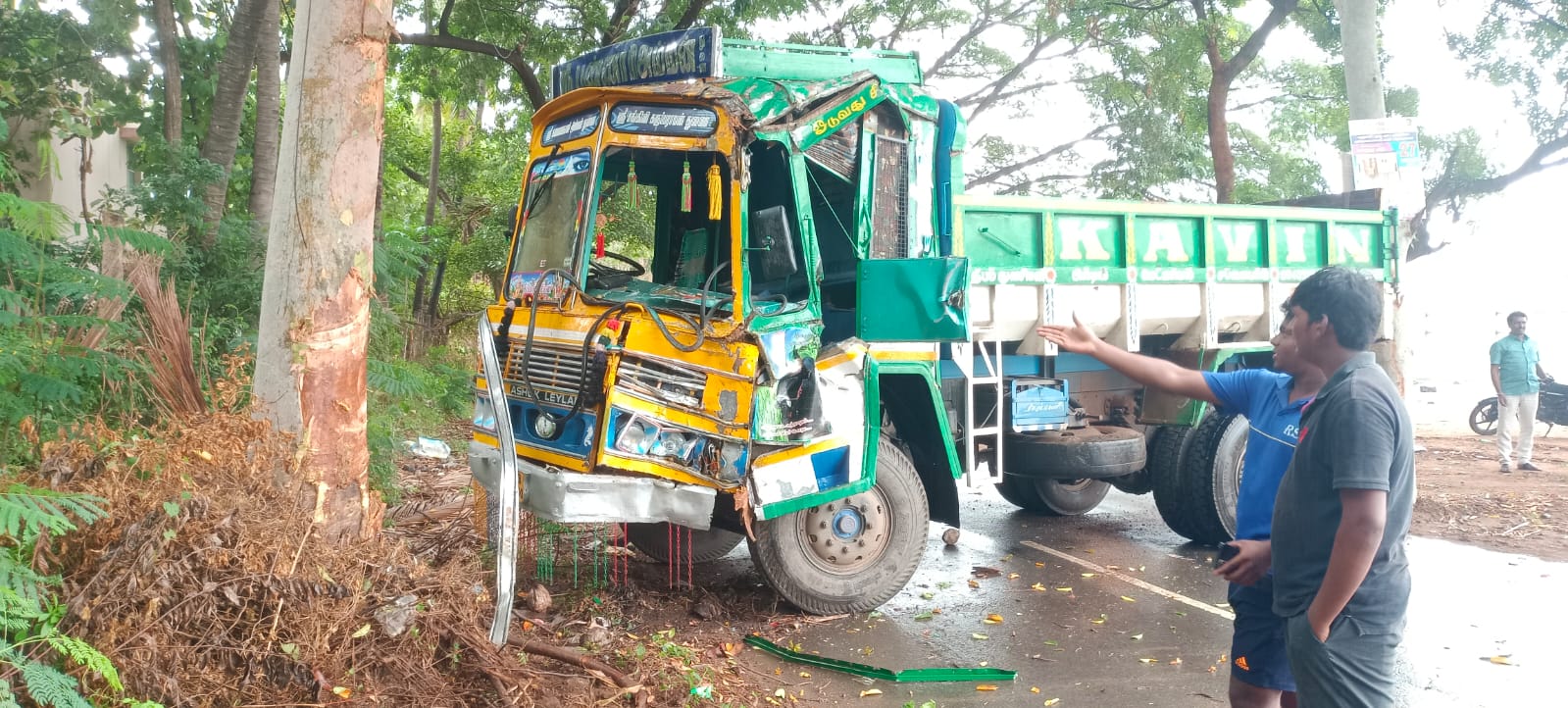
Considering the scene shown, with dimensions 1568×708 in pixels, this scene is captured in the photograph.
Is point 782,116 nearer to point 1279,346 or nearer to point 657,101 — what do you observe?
point 657,101

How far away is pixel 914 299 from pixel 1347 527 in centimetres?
280

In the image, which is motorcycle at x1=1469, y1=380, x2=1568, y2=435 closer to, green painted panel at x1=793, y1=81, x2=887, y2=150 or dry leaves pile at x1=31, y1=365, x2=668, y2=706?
green painted panel at x1=793, y1=81, x2=887, y2=150

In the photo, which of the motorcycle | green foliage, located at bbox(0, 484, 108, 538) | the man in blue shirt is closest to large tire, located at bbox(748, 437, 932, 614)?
the man in blue shirt

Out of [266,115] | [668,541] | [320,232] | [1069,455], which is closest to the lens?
[320,232]

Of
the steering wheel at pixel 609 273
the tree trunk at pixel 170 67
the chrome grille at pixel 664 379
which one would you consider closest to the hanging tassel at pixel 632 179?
the steering wheel at pixel 609 273

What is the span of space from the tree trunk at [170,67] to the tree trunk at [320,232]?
5.77 m

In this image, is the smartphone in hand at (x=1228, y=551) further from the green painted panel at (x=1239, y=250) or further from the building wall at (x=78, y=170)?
the building wall at (x=78, y=170)

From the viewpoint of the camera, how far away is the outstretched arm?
3.36m

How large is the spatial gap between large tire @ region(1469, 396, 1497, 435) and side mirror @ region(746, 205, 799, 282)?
11.8 meters

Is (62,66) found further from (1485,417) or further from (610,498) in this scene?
(1485,417)

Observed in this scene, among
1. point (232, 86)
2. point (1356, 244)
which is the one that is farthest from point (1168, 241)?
point (232, 86)

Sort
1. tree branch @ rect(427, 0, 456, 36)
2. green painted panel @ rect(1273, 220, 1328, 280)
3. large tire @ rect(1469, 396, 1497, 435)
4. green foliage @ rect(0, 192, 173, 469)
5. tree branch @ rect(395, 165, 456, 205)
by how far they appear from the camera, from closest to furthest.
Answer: green foliage @ rect(0, 192, 173, 469)
green painted panel @ rect(1273, 220, 1328, 280)
tree branch @ rect(427, 0, 456, 36)
large tire @ rect(1469, 396, 1497, 435)
tree branch @ rect(395, 165, 456, 205)

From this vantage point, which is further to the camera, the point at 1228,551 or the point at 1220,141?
the point at 1220,141

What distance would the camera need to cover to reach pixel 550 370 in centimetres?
507
